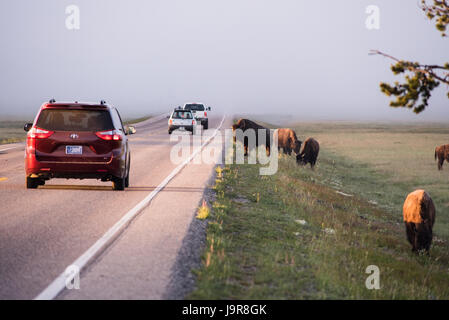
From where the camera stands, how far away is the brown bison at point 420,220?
1183 cm

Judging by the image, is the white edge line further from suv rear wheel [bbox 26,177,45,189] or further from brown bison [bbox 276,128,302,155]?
brown bison [bbox 276,128,302,155]

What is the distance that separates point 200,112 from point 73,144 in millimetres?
31867

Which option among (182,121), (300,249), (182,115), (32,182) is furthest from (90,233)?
(182,115)

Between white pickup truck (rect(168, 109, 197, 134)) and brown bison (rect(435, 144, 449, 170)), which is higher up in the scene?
white pickup truck (rect(168, 109, 197, 134))

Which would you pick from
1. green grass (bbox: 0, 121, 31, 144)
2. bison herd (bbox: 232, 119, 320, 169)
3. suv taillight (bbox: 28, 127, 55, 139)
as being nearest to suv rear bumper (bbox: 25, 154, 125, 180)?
suv taillight (bbox: 28, 127, 55, 139)

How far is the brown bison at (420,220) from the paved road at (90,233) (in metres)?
5.08

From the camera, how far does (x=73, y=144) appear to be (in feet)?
36.6

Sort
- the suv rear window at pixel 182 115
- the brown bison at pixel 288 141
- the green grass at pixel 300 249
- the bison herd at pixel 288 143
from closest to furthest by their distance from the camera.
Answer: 1. the green grass at pixel 300 249
2. the bison herd at pixel 288 143
3. the brown bison at pixel 288 141
4. the suv rear window at pixel 182 115

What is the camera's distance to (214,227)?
870cm

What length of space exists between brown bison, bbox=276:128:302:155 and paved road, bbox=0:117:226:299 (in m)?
15.6

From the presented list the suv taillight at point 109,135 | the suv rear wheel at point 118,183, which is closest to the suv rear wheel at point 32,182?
the suv rear wheel at point 118,183

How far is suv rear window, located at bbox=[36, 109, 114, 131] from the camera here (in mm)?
11203

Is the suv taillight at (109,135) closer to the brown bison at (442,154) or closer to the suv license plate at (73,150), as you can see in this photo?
the suv license plate at (73,150)
